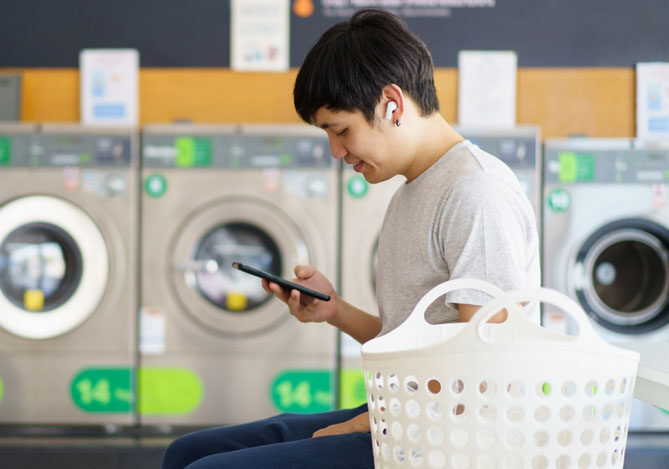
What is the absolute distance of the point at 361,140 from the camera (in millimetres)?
1226

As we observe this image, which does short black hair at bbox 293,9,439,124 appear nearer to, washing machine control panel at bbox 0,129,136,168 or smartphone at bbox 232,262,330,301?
smartphone at bbox 232,262,330,301

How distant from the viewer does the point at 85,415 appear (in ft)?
9.37

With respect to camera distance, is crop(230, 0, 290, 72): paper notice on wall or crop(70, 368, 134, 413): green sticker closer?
crop(70, 368, 134, 413): green sticker

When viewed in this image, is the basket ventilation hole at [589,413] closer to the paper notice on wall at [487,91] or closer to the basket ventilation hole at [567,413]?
the basket ventilation hole at [567,413]

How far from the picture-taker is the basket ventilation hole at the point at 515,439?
2.58 feet

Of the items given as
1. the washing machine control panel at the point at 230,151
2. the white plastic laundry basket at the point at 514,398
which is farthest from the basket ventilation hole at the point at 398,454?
the washing machine control panel at the point at 230,151

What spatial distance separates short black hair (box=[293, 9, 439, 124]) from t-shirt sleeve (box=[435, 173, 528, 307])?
21 centimetres

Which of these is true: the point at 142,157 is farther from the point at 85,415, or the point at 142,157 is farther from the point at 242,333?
the point at 85,415

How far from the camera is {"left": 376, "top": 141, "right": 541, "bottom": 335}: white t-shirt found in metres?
1.07

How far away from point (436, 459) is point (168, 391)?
7.26 ft

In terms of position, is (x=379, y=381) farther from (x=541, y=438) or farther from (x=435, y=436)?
(x=541, y=438)

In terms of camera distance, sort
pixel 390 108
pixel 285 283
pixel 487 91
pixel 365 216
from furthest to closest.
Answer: pixel 487 91 < pixel 365 216 < pixel 285 283 < pixel 390 108

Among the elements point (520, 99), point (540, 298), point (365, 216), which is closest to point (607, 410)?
point (540, 298)

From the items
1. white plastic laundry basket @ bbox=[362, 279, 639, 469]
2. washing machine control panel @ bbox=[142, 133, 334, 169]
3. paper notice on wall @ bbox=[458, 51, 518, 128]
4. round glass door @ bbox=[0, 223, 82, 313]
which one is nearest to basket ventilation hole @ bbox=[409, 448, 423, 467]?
white plastic laundry basket @ bbox=[362, 279, 639, 469]
